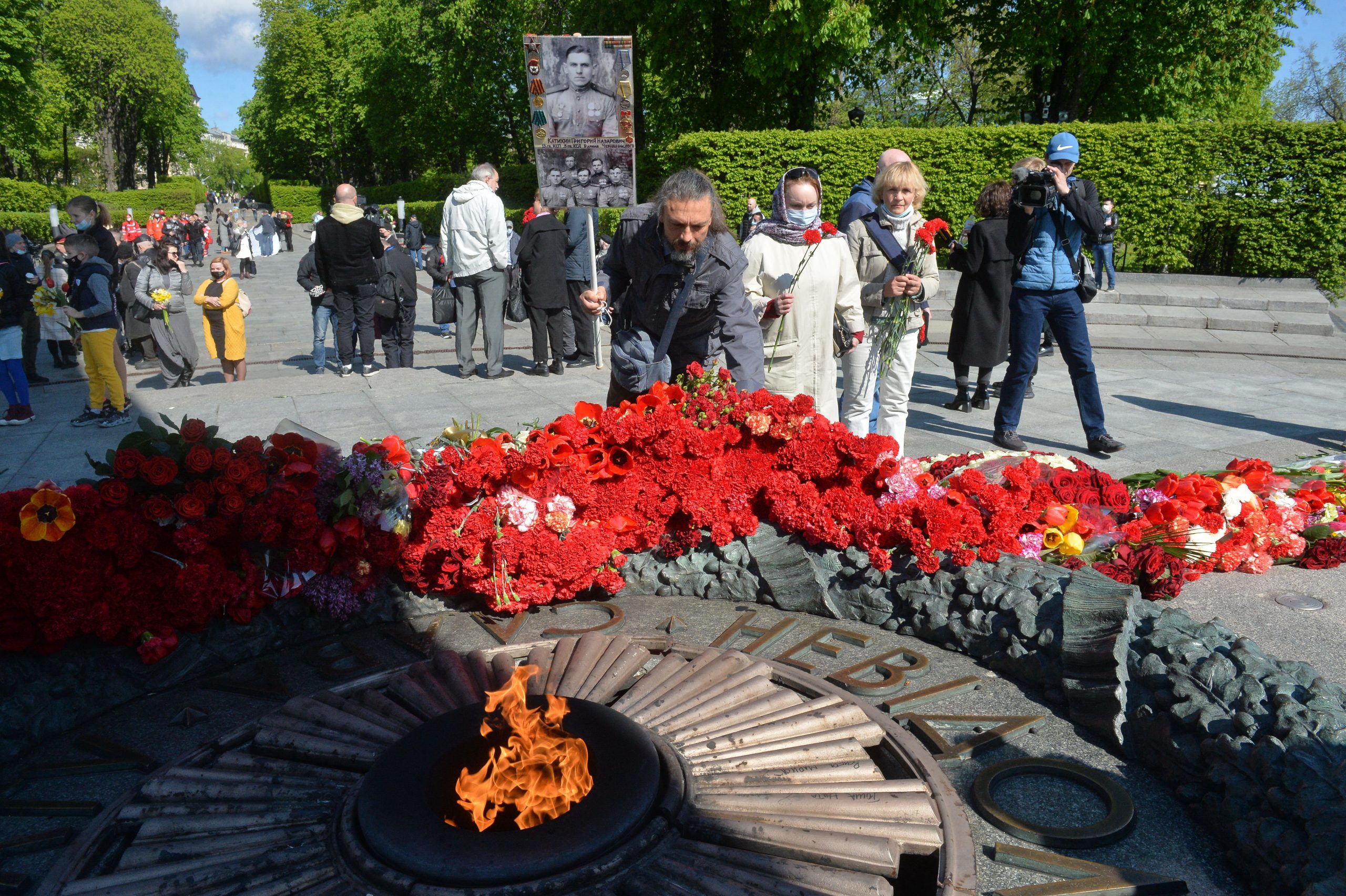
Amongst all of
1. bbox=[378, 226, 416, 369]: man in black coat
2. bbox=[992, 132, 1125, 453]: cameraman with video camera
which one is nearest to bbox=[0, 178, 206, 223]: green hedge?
bbox=[378, 226, 416, 369]: man in black coat

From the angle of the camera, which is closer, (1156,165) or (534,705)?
(534,705)

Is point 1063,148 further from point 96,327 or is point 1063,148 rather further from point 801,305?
point 96,327

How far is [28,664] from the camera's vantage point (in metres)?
3.19

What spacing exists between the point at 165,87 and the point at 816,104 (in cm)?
5507

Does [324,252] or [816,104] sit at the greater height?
[816,104]

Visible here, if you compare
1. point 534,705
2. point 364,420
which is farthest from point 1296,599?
point 364,420

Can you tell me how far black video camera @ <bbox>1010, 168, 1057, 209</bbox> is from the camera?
6.27 m

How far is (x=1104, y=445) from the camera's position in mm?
6613

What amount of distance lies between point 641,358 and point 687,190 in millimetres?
799

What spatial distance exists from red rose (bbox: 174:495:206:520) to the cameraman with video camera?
17.1ft

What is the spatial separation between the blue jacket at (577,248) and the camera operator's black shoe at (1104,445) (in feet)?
18.0

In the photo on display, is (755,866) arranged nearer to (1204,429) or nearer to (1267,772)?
(1267,772)

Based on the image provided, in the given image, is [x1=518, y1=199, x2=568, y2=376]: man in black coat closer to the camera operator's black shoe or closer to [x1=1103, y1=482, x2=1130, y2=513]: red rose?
the camera operator's black shoe

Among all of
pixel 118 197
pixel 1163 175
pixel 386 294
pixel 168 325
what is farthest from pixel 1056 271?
pixel 118 197
